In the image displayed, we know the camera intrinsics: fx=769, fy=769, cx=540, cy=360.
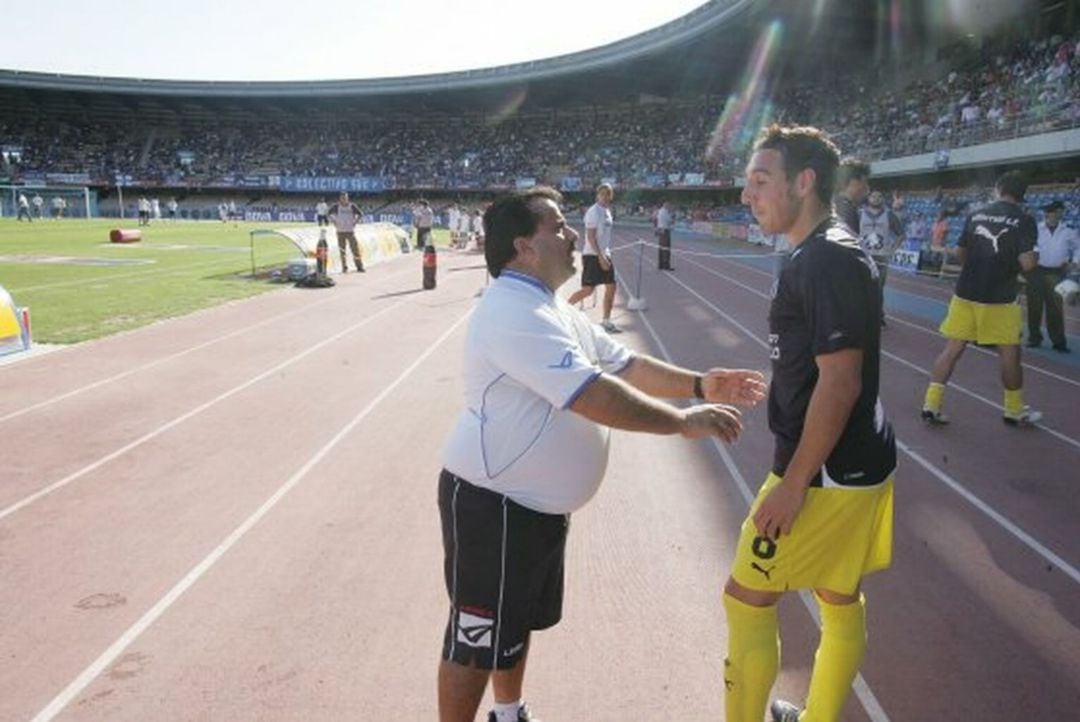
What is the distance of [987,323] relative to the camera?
6.68 meters

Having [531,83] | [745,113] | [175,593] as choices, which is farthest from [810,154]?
[531,83]

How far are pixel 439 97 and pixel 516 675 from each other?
6346cm

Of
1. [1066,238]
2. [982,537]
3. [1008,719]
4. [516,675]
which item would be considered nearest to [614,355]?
[516,675]

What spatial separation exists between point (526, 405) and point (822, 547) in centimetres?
109

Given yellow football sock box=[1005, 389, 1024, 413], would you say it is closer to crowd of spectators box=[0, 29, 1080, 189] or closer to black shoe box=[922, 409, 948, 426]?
black shoe box=[922, 409, 948, 426]

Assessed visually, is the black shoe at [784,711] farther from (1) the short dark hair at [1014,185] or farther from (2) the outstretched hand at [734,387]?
(1) the short dark hair at [1014,185]

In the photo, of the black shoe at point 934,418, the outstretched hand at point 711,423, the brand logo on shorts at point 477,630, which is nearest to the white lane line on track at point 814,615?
the outstretched hand at point 711,423

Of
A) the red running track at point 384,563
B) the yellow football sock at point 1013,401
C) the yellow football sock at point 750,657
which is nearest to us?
the yellow football sock at point 750,657

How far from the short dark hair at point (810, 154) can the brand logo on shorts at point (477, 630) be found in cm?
173

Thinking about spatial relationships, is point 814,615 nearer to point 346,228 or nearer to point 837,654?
point 837,654

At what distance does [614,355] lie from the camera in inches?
114

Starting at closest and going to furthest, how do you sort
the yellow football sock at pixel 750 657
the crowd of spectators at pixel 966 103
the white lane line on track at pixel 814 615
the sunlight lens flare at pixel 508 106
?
the yellow football sock at pixel 750 657, the white lane line on track at pixel 814 615, the crowd of spectators at pixel 966 103, the sunlight lens flare at pixel 508 106

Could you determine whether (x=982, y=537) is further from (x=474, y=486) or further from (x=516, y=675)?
(x=474, y=486)

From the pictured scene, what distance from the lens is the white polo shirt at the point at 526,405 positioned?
2.23m
